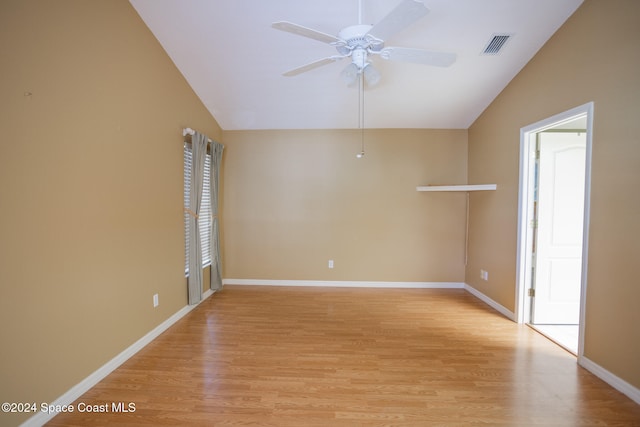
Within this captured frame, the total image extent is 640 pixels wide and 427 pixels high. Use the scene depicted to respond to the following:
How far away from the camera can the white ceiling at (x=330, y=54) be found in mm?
2447

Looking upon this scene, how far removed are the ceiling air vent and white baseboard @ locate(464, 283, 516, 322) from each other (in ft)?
9.46

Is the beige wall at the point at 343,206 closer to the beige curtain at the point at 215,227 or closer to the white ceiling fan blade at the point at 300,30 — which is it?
the beige curtain at the point at 215,227

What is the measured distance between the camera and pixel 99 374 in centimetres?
212

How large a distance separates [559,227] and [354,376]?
9.04 feet

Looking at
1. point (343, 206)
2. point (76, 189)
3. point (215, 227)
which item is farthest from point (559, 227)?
point (76, 189)

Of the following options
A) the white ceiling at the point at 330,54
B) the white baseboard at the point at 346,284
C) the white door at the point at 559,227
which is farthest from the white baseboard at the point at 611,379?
the white ceiling at the point at 330,54

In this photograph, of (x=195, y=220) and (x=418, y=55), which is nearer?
(x=418, y=55)

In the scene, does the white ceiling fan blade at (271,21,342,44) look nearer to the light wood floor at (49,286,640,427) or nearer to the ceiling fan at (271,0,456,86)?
the ceiling fan at (271,0,456,86)

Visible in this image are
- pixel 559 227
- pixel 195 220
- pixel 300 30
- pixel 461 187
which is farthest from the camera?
pixel 461 187

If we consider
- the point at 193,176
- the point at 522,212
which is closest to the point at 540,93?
the point at 522,212

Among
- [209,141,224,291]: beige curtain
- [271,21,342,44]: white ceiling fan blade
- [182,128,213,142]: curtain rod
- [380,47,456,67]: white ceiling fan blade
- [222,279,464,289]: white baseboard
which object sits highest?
[271,21,342,44]: white ceiling fan blade

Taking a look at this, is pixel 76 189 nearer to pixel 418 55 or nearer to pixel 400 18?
pixel 400 18

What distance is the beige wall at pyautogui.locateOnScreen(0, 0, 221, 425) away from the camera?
61.6 inches

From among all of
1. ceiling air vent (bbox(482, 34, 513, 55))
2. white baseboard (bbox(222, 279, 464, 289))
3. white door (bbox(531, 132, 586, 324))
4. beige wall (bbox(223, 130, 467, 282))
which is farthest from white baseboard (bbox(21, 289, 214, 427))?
ceiling air vent (bbox(482, 34, 513, 55))
